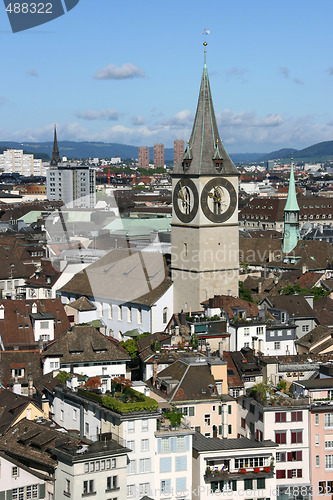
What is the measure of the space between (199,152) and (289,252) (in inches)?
1674

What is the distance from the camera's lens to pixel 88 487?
36.5 metres

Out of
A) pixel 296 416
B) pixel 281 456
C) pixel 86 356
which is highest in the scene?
pixel 86 356

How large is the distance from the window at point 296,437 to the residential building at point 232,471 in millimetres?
2678

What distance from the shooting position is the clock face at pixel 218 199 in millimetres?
67750

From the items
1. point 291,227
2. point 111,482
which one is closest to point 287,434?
point 111,482

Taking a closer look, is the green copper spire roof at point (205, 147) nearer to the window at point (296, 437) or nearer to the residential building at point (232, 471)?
the window at point (296, 437)

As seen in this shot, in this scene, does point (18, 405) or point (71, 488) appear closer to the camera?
point (71, 488)

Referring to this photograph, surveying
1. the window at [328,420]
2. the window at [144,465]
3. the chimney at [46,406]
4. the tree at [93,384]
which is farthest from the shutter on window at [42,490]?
the window at [328,420]

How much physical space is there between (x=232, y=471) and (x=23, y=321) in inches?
1060

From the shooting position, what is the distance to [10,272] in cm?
9488

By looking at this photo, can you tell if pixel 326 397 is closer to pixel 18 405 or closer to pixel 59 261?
pixel 18 405

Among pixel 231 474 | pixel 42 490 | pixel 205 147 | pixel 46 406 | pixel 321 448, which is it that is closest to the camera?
pixel 42 490

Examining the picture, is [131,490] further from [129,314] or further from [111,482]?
[129,314]

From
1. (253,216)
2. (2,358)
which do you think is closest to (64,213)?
(253,216)
